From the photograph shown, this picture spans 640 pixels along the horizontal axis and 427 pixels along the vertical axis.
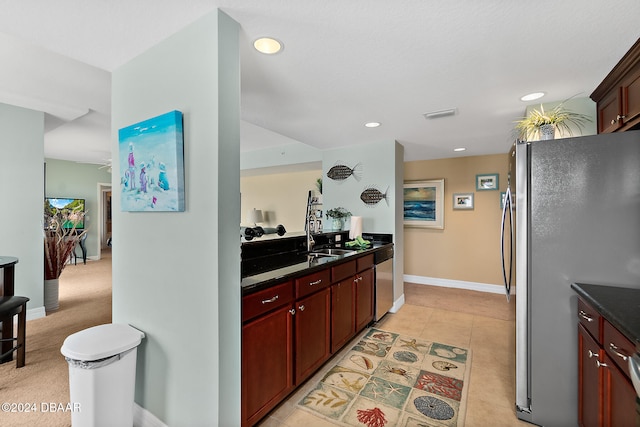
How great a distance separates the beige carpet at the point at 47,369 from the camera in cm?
192

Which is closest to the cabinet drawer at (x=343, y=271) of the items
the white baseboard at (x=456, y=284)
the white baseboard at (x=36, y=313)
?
the white baseboard at (x=456, y=284)

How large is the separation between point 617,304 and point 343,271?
5.89 ft

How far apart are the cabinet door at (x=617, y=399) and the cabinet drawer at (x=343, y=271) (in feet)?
5.62

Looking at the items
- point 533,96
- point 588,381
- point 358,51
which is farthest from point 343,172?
point 588,381

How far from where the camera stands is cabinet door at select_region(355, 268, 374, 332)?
9.97ft

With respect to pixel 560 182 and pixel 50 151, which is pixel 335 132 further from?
pixel 50 151

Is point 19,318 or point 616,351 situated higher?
point 616,351

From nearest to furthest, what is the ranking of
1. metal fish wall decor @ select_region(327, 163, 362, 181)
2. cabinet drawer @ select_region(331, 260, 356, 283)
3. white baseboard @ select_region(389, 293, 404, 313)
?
cabinet drawer @ select_region(331, 260, 356, 283) → white baseboard @ select_region(389, 293, 404, 313) → metal fish wall decor @ select_region(327, 163, 362, 181)

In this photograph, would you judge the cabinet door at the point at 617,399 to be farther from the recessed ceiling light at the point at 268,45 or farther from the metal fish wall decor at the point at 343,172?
the metal fish wall decor at the point at 343,172

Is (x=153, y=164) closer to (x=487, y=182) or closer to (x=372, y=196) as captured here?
(x=372, y=196)

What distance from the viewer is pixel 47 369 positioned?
245cm

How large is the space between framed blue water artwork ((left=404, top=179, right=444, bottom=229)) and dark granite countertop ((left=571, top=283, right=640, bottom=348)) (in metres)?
3.82

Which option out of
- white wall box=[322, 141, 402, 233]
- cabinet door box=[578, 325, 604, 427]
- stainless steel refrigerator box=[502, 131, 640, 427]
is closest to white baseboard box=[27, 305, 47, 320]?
white wall box=[322, 141, 402, 233]

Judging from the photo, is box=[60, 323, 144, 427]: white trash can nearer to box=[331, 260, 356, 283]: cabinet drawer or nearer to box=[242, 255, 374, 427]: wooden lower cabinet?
box=[242, 255, 374, 427]: wooden lower cabinet
